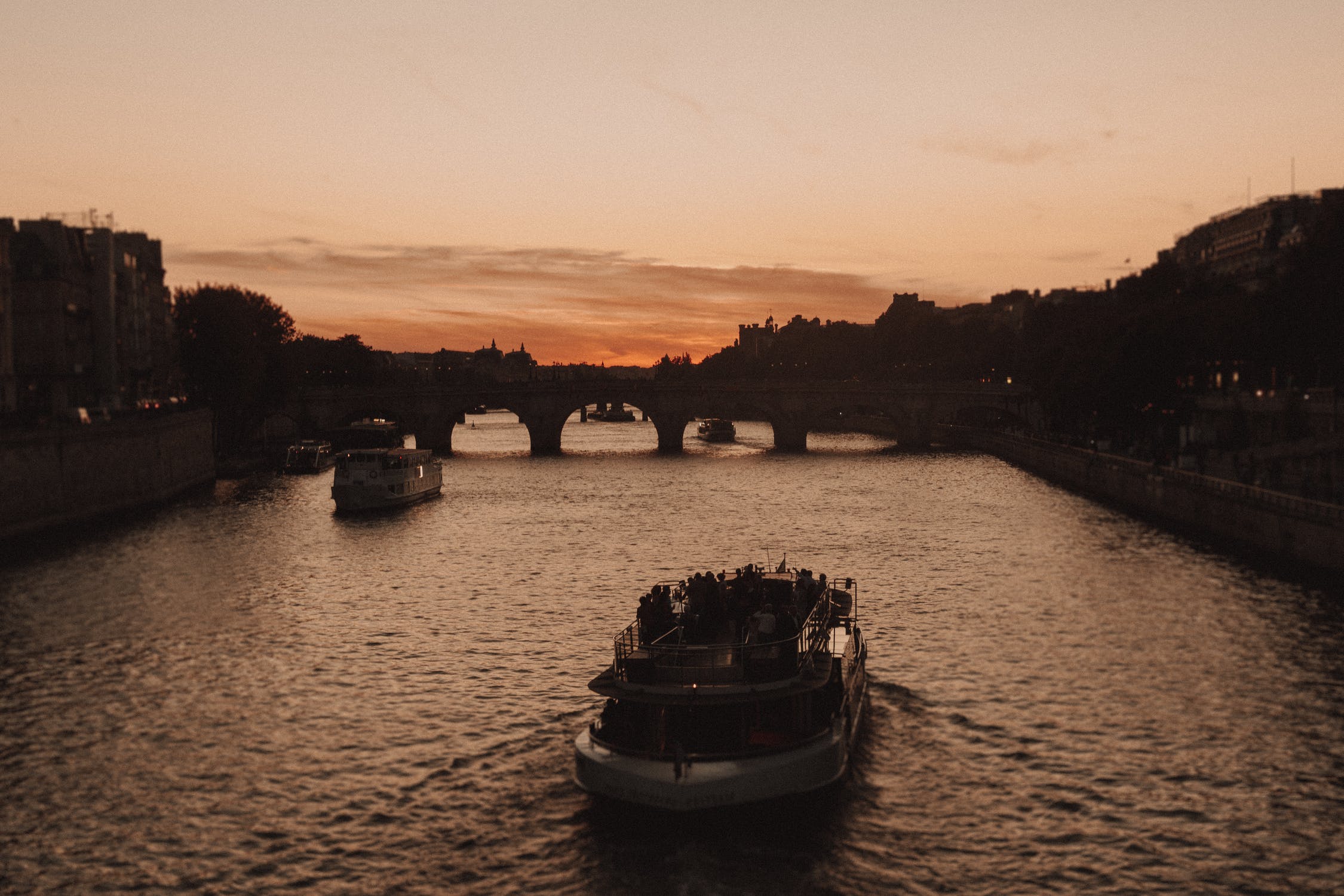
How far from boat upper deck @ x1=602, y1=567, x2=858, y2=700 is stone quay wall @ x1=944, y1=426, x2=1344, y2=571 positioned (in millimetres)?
27755

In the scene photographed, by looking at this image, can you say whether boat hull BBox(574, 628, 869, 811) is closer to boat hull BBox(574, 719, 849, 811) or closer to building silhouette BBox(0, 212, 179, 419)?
boat hull BBox(574, 719, 849, 811)

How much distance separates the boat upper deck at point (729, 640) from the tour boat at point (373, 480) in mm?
51758

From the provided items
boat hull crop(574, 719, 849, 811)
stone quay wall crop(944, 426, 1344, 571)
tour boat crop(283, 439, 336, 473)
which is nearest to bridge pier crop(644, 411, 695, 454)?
tour boat crop(283, 439, 336, 473)

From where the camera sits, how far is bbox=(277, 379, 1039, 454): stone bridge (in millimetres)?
143125

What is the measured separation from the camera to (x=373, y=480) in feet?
266

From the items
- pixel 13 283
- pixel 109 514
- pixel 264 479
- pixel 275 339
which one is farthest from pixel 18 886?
pixel 275 339

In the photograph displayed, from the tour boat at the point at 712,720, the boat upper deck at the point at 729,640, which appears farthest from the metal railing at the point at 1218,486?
the tour boat at the point at 712,720

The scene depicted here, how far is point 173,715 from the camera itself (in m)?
33.0

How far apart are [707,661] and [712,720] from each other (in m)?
1.20

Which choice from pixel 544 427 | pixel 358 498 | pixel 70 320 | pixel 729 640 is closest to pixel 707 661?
pixel 729 640

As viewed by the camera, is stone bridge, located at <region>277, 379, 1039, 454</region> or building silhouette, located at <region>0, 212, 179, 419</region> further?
stone bridge, located at <region>277, 379, 1039, 454</region>

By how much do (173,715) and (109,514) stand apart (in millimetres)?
44744

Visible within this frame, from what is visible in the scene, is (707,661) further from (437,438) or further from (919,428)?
(919,428)

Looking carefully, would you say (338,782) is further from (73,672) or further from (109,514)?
(109,514)
